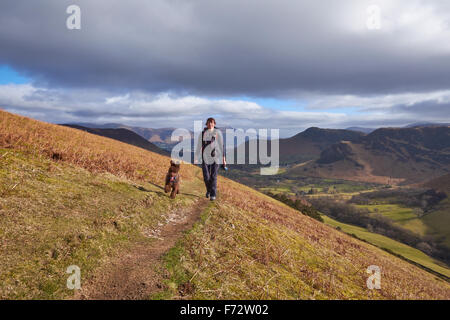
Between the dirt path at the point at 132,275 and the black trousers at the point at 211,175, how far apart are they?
4856mm

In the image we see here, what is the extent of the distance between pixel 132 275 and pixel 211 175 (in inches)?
295

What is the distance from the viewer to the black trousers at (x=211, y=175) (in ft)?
39.7

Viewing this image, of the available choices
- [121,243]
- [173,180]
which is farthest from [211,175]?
[121,243]

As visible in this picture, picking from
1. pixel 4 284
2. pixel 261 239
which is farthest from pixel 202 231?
pixel 4 284

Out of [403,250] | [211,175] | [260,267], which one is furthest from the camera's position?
[403,250]

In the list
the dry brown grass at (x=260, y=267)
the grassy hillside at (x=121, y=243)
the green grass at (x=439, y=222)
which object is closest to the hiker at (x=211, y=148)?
the grassy hillside at (x=121, y=243)

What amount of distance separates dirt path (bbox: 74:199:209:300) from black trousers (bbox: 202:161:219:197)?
486cm

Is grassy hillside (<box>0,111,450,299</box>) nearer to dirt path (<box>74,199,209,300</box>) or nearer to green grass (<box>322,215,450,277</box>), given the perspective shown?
dirt path (<box>74,199,209,300</box>)

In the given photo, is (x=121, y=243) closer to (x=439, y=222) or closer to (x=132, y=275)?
(x=132, y=275)

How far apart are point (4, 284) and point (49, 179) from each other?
17.2 feet

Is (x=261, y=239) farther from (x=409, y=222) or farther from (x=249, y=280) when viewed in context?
(x=409, y=222)

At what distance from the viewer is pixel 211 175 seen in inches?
486

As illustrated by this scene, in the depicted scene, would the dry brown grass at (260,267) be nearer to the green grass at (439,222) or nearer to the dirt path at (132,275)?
the dirt path at (132,275)
